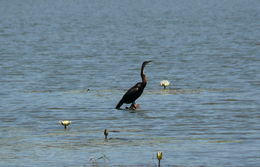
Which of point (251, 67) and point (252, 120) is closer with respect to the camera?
point (252, 120)

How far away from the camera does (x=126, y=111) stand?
22.7 metres

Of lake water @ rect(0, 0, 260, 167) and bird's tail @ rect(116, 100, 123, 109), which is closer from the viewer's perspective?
lake water @ rect(0, 0, 260, 167)

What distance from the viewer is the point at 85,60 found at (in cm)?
3775

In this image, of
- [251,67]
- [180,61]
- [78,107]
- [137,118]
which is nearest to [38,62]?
[180,61]

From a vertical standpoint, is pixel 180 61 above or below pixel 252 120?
above

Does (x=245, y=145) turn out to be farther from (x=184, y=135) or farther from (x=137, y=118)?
(x=137, y=118)

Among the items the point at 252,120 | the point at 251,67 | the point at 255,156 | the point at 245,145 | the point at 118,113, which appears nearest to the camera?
the point at 255,156

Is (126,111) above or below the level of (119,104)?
below

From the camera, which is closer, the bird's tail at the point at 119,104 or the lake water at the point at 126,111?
the lake water at the point at 126,111

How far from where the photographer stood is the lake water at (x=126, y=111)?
15.9m

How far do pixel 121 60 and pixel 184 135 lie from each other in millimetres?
19689

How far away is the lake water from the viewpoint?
15891mm

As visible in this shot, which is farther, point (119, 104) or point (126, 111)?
point (119, 104)

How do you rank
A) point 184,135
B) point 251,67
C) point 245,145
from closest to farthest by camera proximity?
1. point 245,145
2. point 184,135
3. point 251,67
